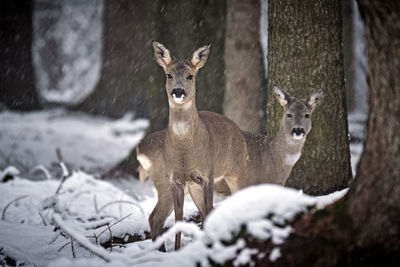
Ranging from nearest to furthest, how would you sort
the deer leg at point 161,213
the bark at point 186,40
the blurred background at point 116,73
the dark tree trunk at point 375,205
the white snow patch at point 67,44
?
the dark tree trunk at point 375,205 → the deer leg at point 161,213 → the blurred background at point 116,73 → the bark at point 186,40 → the white snow patch at point 67,44

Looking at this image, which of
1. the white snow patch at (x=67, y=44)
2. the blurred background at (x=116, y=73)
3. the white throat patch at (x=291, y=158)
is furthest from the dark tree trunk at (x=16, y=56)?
the white throat patch at (x=291, y=158)

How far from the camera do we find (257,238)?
3.03 m

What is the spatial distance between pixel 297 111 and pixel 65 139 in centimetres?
928

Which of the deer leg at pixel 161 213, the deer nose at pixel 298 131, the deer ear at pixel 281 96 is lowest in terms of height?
the deer leg at pixel 161 213

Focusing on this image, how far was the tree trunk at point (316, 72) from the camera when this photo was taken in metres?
5.43

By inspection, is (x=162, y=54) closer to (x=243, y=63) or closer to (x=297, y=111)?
(x=297, y=111)

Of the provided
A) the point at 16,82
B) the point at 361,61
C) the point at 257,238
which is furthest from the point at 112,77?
the point at 257,238

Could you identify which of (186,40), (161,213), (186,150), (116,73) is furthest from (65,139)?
(186,150)

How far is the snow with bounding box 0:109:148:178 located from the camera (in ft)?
36.6

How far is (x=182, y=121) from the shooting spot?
501 cm

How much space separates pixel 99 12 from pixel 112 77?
8653 millimetres

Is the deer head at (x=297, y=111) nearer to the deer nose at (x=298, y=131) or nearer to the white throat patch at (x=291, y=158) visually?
the deer nose at (x=298, y=131)

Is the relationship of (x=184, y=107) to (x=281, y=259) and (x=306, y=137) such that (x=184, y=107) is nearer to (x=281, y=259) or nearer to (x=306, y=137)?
(x=306, y=137)

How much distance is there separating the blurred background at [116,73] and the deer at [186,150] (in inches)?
70.5
